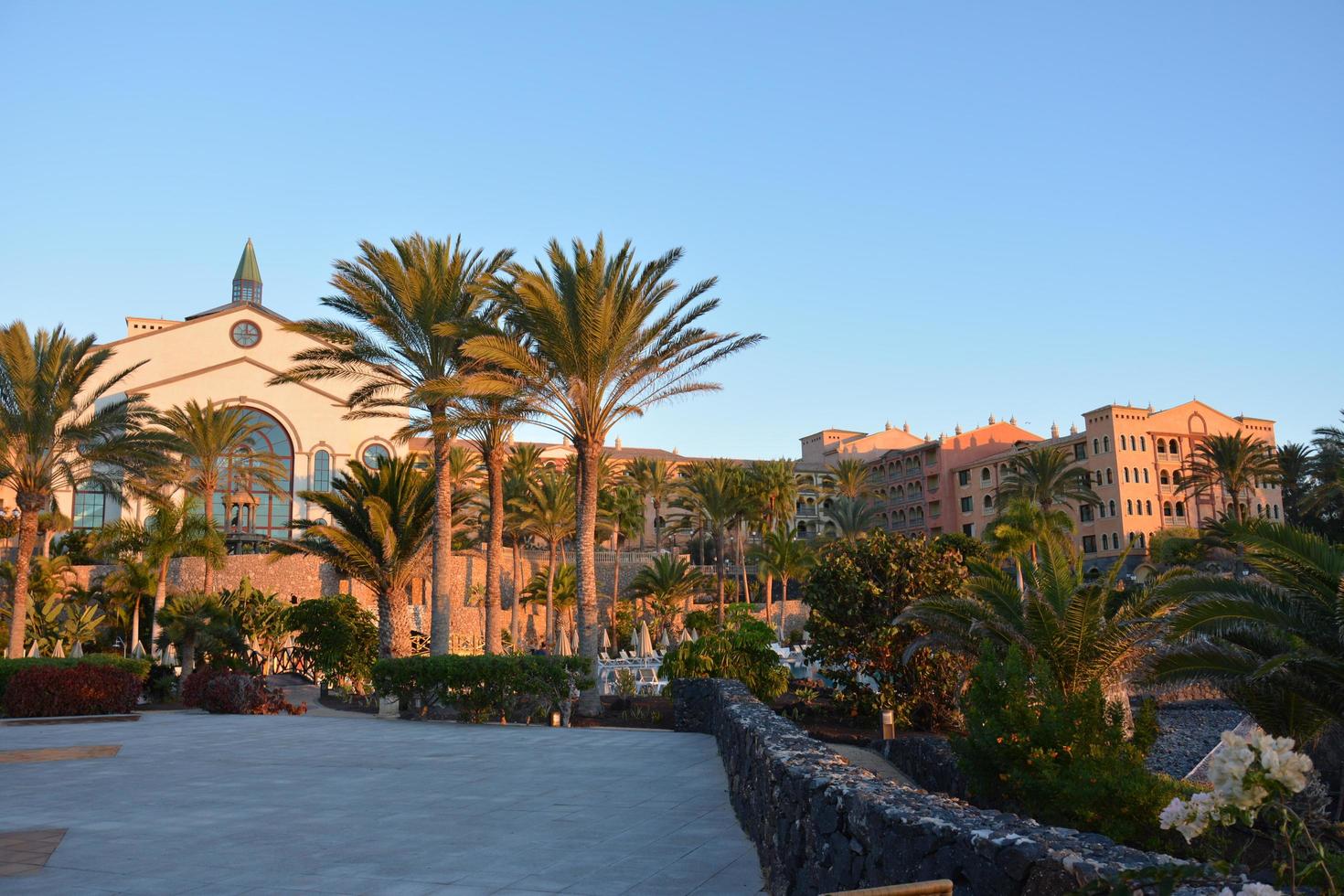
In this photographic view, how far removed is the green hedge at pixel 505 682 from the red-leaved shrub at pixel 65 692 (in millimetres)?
7562

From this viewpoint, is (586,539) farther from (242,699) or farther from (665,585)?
(665,585)

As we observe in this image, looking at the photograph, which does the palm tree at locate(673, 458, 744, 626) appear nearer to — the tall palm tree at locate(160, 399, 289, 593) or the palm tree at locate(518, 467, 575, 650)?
the palm tree at locate(518, 467, 575, 650)

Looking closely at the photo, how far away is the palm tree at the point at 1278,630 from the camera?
435 inches

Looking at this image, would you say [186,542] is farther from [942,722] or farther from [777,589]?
[777,589]

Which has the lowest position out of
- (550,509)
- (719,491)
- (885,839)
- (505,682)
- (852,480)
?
(505,682)

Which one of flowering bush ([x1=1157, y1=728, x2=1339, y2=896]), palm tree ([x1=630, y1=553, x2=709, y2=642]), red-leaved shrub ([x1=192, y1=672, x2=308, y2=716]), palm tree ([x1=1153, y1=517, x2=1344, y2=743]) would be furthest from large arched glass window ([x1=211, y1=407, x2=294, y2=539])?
flowering bush ([x1=1157, y1=728, x2=1339, y2=896])

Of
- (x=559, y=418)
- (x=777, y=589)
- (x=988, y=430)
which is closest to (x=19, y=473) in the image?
(x=559, y=418)

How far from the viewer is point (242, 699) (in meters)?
23.1

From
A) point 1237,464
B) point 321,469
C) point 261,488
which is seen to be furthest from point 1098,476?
point 261,488

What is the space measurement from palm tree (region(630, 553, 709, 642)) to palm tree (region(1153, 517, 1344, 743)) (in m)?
45.9

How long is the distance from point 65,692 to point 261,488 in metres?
30.9

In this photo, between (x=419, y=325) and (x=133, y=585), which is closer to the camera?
(x=419, y=325)

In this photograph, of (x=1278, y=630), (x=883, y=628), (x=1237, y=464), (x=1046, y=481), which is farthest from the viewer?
(x=1237, y=464)

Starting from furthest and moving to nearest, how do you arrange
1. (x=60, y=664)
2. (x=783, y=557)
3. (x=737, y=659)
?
(x=783, y=557), (x=60, y=664), (x=737, y=659)
